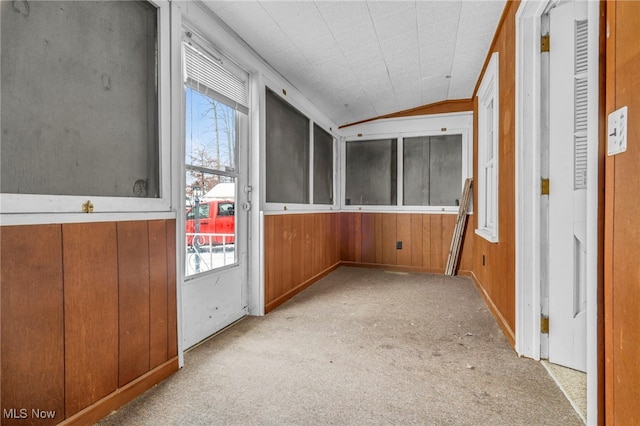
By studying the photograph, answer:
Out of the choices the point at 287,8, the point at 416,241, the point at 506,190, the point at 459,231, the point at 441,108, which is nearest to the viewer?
the point at 287,8

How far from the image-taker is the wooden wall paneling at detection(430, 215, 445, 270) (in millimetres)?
4664

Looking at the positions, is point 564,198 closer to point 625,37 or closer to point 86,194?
point 625,37

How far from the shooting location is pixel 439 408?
1529 mm

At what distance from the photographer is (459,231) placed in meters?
4.41

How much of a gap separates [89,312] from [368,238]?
4062 millimetres

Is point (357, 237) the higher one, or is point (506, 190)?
point (506, 190)

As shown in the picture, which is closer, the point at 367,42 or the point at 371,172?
the point at 367,42

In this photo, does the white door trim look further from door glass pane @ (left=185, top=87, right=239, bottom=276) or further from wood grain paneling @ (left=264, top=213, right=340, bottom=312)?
door glass pane @ (left=185, top=87, right=239, bottom=276)

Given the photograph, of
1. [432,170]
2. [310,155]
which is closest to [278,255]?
[310,155]

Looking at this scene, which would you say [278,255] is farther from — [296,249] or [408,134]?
[408,134]

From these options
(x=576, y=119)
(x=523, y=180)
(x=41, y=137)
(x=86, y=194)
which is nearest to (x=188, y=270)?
(x=86, y=194)
